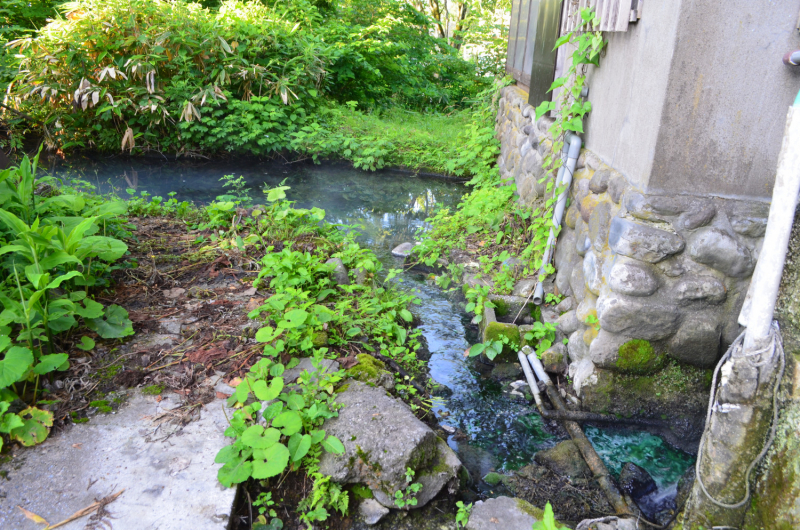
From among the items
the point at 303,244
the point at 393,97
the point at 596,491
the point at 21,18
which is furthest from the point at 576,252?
the point at 21,18

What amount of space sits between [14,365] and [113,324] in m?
0.67

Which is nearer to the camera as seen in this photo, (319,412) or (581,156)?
(319,412)

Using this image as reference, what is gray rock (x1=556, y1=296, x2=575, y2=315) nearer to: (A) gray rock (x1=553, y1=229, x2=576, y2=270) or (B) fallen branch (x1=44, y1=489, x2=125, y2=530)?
(A) gray rock (x1=553, y1=229, x2=576, y2=270)

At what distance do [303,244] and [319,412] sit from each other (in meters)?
1.88

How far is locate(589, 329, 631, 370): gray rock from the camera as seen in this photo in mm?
2699

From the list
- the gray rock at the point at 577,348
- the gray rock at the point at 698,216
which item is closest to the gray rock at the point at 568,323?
the gray rock at the point at 577,348

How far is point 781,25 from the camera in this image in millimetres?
2203

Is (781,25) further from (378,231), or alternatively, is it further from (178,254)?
(378,231)

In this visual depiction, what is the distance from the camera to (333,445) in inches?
77.0

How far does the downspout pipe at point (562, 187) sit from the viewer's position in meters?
3.43

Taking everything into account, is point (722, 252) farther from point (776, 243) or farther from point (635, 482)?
point (635, 482)

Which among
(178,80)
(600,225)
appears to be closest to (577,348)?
(600,225)

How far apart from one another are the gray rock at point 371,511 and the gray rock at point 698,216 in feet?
6.25

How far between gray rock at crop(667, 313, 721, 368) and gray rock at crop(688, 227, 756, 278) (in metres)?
0.27
